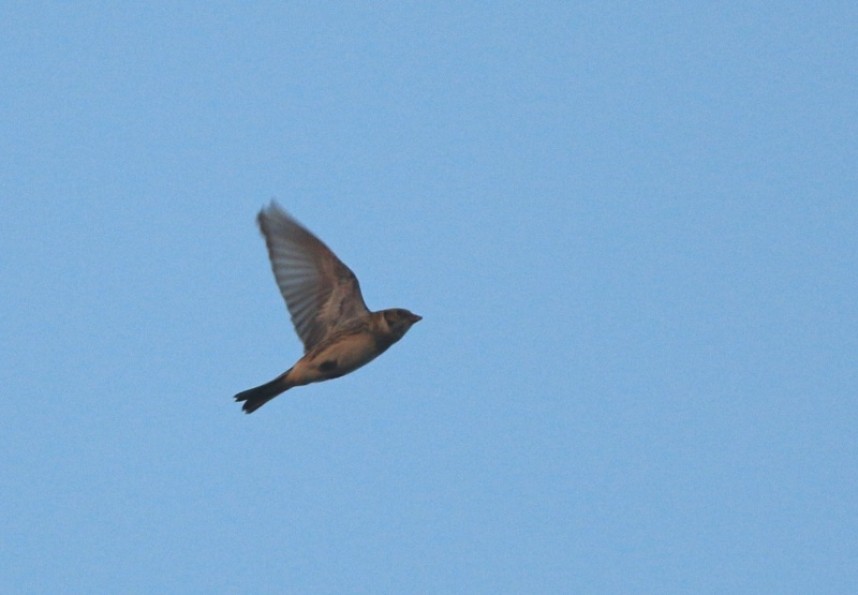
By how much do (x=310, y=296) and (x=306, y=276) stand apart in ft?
0.74

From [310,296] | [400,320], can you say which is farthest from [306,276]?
[400,320]

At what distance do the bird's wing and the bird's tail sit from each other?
81 centimetres

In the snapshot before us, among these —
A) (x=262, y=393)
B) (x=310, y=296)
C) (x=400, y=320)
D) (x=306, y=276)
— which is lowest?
(x=262, y=393)

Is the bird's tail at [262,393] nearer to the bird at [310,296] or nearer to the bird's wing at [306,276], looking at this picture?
the bird at [310,296]

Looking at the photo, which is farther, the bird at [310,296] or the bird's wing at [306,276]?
the bird's wing at [306,276]

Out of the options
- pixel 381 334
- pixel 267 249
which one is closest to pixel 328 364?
pixel 381 334

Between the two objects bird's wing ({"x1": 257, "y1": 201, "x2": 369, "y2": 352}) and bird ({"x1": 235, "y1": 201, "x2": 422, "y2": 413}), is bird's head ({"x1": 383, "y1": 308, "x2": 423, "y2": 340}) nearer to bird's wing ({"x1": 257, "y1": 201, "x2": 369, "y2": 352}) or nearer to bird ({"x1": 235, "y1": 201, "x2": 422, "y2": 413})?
bird ({"x1": 235, "y1": 201, "x2": 422, "y2": 413})

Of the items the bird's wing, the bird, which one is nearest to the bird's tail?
the bird

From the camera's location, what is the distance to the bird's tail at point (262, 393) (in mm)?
12945

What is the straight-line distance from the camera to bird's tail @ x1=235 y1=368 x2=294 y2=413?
1295 cm

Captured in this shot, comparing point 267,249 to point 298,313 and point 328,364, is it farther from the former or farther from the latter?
point 328,364

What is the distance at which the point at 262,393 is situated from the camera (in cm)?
1300

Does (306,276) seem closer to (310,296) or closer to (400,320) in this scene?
(310,296)

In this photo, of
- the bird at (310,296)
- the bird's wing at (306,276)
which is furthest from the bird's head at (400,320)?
the bird's wing at (306,276)
